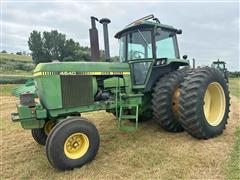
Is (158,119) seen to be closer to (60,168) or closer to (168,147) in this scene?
(168,147)

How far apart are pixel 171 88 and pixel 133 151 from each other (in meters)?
1.57

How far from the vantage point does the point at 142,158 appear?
436 centimetres

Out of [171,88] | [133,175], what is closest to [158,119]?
[171,88]

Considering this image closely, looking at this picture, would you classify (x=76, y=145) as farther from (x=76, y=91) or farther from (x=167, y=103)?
(x=167, y=103)

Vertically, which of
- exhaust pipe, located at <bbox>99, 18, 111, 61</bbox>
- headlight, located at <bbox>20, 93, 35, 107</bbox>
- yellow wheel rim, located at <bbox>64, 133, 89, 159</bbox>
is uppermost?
exhaust pipe, located at <bbox>99, 18, 111, 61</bbox>

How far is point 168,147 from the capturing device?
489cm

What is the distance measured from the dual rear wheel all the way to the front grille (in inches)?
55.4

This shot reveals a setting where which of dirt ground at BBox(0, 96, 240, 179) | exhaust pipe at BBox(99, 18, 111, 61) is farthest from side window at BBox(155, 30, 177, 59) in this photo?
dirt ground at BBox(0, 96, 240, 179)

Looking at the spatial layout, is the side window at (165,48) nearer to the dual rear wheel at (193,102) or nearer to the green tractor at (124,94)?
the green tractor at (124,94)

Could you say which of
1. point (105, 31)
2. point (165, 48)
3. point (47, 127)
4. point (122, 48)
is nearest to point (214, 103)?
point (165, 48)

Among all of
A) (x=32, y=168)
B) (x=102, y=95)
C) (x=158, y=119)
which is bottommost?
(x=32, y=168)

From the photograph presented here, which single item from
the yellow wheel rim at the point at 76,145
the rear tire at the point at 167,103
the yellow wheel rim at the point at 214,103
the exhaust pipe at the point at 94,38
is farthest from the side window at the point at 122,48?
the yellow wheel rim at the point at 76,145

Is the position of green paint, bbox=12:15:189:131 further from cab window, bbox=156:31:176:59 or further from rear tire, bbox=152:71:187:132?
rear tire, bbox=152:71:187:132

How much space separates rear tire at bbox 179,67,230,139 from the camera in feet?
16.5
